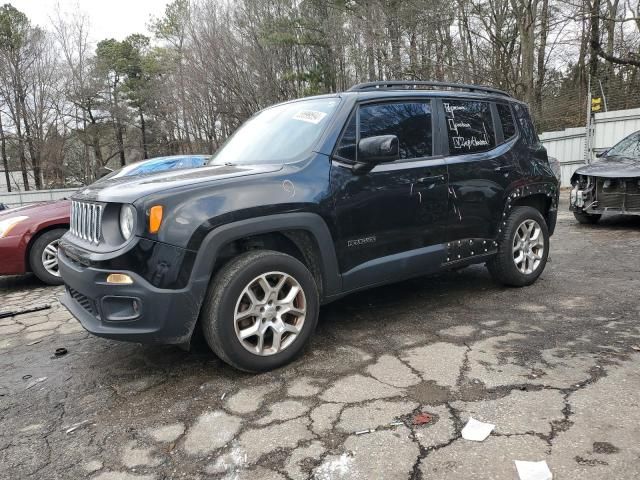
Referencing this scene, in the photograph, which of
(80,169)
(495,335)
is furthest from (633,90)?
(80,169)

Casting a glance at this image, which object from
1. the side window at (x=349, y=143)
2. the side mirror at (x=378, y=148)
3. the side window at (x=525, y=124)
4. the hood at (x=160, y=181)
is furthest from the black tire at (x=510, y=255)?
the hood at (x=160, y=181)

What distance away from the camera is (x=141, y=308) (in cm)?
277

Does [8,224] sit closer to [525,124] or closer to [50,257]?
[50,257]

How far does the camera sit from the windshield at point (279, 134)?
3.52m

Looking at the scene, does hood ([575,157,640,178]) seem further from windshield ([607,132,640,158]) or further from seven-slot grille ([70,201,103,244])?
seven-slot grille ([70,201,103,244])

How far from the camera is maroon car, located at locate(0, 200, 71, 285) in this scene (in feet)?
18.8

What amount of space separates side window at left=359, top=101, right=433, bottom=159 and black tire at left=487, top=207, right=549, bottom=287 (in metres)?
1.15

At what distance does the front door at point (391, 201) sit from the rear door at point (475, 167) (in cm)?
17

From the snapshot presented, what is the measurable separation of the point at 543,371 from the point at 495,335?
62 cm

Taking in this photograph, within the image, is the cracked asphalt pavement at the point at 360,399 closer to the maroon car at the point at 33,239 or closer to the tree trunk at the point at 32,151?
the maroon car at the point at 33,239

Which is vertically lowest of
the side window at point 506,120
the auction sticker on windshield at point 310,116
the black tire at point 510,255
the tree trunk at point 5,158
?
the black tire at point 510,255

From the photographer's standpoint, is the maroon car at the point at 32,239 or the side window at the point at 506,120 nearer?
the side window at the point at 506,120

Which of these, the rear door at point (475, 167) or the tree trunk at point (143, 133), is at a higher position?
the tree trunk at point (143, 133)

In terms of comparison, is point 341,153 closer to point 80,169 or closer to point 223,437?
point 223,437
